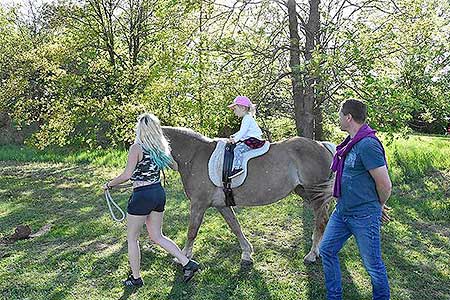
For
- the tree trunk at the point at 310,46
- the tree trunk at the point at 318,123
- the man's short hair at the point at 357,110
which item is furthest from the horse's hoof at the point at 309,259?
the tree trunk at the point at 318,123

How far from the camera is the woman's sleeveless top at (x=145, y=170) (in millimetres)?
3768

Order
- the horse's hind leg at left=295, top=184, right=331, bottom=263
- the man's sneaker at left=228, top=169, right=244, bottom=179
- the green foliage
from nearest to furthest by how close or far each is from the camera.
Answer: the man's sneaker at left=228, top=169, right=244, bottom=179
the horse's hind leg at left=295, top=184, right=331, bottom=263
the green foliage

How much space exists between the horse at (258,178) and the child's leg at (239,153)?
149 millimetres

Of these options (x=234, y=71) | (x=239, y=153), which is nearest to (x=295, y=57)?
(x=234, y=71)

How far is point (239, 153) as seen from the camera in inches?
181

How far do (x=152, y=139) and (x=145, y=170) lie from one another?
0.28 meters

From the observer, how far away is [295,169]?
15.5ft

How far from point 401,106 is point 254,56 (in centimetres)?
262

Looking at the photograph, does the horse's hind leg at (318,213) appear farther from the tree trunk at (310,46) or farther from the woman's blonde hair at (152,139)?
the tree trunk at (310,46)

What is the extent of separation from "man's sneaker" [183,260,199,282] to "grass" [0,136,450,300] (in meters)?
0.08

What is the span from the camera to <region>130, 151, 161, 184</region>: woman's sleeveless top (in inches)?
148

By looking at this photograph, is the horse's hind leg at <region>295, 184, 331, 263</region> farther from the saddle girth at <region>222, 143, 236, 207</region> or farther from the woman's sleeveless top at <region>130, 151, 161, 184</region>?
the woman's sleeveless top at <region>130, 151, 161, 184</region>

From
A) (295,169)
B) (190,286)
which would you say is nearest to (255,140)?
(295,169)

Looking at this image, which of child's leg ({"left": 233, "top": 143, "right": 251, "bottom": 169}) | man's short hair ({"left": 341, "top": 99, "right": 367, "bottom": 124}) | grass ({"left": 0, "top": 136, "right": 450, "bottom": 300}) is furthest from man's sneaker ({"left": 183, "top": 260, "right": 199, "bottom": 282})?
man's short hair ({"left": 341, "top": 99, "right": 367, "bottom": 124})
